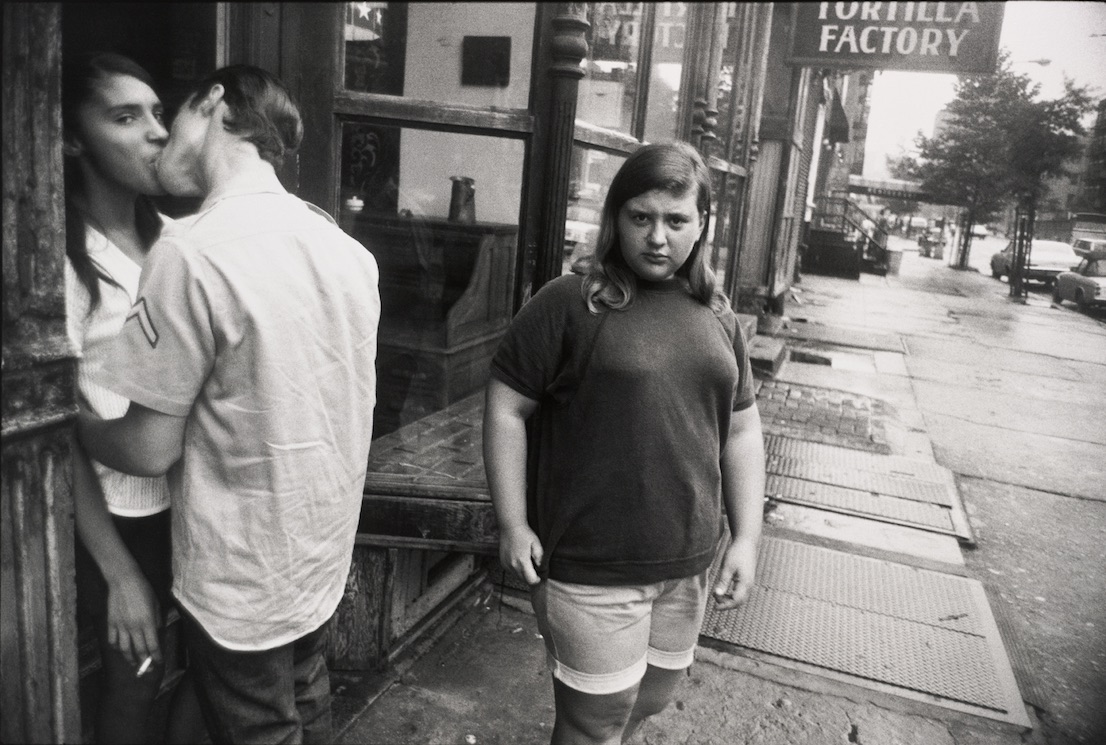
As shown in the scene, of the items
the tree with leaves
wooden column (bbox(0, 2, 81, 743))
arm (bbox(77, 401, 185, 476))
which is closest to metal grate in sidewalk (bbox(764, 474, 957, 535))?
the tree with leaves

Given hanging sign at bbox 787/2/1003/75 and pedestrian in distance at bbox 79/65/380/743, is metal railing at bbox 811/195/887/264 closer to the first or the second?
hanging sign at bbox 787/2/1003/75

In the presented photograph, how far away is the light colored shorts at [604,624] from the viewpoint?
1892mm

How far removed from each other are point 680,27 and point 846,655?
10.0ft

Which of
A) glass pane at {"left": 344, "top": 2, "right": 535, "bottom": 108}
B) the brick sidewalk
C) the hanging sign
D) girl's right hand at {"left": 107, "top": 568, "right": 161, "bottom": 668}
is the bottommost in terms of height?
the brick sidewalk

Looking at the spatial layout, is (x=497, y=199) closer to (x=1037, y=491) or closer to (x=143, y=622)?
(x=143, y=622)

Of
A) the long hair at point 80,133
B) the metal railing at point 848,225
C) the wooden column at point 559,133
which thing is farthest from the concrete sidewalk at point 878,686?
the metal railing at point 848,225

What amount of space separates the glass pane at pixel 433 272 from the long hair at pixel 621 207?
89cm

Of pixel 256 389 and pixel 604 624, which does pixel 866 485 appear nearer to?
pixel 604 624

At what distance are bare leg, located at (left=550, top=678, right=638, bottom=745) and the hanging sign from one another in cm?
201

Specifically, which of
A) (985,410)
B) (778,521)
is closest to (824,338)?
(985,410)

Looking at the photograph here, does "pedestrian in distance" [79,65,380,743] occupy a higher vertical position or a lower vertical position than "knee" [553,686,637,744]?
higher

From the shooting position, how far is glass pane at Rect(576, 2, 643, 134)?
10.5 ft

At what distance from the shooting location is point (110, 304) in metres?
1.63

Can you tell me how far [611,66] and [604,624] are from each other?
2.37 metres
